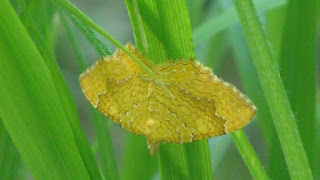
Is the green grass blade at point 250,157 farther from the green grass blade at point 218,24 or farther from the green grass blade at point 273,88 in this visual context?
the green grass blade at point 218,24

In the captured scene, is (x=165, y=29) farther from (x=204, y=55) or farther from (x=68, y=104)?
(x=204, y=55)

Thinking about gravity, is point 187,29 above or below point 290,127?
above

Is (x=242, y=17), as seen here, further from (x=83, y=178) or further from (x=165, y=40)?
(x=83, y=178)

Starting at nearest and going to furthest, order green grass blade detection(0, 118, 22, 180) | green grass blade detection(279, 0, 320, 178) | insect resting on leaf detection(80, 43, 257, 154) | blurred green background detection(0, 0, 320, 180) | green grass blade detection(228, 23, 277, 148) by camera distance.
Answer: insect resting on leaf detection(80, 43, 257, 154)
green grass blade detection(279, 0, 320, 178)
green grass blade detection(0, 118, 22, 180)
green grass blade detection(228, 23, 277, 148)
blurred green background detection(0, 0, 320, 180)

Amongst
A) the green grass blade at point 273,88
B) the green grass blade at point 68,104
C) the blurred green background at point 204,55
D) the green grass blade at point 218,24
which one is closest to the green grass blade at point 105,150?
the blurred green background at point 204,55

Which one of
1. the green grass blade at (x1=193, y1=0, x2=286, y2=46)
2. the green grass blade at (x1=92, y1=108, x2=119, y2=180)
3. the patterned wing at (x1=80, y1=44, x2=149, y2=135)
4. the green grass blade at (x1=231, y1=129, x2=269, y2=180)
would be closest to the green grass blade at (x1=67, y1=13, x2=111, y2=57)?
the patterned wing at (x1=80, y1=44, x2=149, y2=135)

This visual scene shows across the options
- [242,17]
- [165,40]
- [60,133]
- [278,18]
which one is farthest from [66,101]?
[278,18]

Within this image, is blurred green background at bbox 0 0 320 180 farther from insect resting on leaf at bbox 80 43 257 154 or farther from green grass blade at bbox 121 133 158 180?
insect resting on leaf at bbox 80 43 257 154
